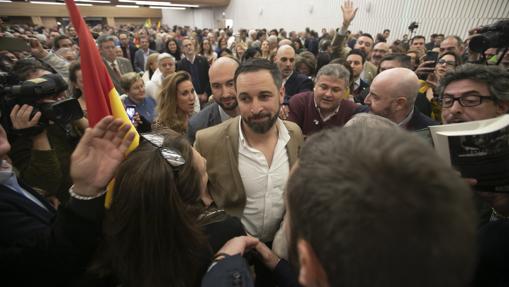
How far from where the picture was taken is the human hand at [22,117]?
140 cm

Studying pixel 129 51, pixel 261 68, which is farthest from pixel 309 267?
pixel 129 51

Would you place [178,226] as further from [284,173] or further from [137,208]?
[284,173]

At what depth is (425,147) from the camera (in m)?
0.55

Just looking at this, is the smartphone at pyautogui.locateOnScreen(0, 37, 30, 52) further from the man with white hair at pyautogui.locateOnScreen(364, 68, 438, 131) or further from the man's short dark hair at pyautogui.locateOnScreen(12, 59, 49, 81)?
the man with white hair at pyautogui.locateOnScreen(364, 68, 438, 131)

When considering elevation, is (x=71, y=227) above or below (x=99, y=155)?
below

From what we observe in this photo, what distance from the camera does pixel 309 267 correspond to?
0.60 meters

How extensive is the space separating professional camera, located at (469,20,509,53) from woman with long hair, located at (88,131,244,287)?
2362mm

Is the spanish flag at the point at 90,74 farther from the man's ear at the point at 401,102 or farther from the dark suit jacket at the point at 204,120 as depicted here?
the man's ear at the point at 401,102

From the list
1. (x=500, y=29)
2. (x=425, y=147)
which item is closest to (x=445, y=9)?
(x=500, y=29)

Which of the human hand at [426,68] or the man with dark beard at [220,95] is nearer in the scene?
the man with dark beard at [220,95]

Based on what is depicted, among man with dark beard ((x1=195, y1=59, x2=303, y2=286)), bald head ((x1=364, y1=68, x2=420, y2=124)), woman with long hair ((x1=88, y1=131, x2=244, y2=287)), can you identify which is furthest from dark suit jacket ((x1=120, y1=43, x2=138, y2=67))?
woman with long hair ((x1=88, y1=131, x2=244, y2=287))

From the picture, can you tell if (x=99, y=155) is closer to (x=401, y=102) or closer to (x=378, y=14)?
(x=401, y=102)

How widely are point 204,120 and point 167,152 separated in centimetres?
157

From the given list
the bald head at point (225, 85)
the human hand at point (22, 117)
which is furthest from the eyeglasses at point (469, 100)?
the human hand at point (22, 117)
